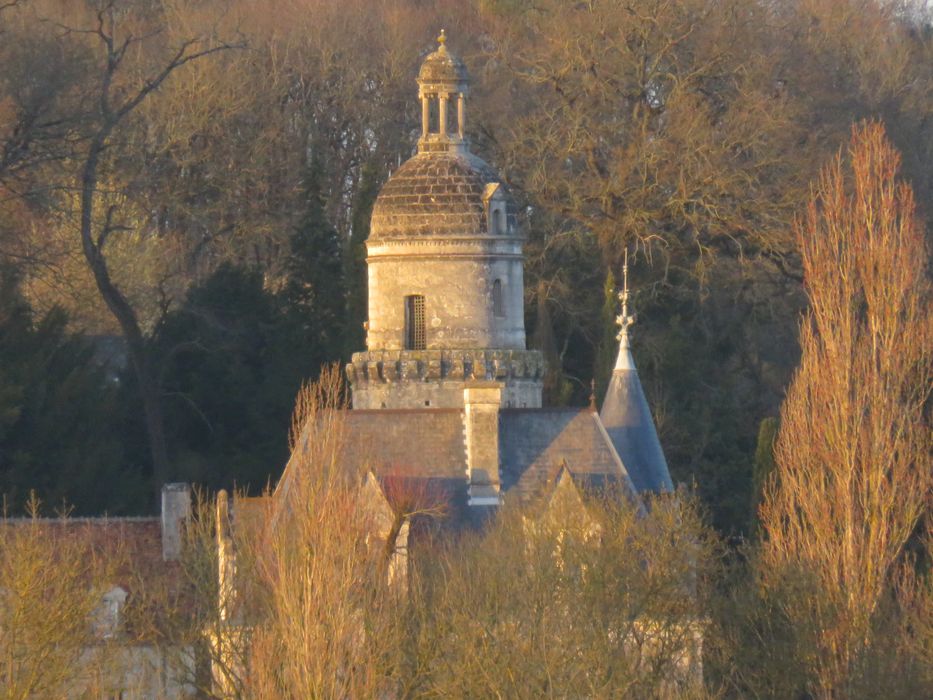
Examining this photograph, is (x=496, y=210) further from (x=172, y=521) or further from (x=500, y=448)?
(x=172, y=521)

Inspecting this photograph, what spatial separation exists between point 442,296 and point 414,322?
0.52 meters

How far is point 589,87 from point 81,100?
9.72 meters

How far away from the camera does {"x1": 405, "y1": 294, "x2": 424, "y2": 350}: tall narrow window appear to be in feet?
136

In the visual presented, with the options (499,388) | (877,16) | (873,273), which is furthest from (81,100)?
(877,16)

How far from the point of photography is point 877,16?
6762 cm

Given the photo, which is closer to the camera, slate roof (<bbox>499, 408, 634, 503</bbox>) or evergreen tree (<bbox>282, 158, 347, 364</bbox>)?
slate roof (<bbox>499, 408, 634, 503</bbox>)

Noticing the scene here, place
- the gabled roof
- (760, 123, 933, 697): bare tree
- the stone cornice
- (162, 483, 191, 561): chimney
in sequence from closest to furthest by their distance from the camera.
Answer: (760, 123, 933, 697): bare tree, the gabled roof, (162, 483, 191, 561): chimney, the stone cornice

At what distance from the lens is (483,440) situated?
39.7 metres

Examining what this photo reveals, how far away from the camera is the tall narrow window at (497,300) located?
41.7 metres

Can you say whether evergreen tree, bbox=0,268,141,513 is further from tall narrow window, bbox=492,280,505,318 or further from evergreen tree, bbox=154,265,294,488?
tall narrow window, bbox=492,280,505,318

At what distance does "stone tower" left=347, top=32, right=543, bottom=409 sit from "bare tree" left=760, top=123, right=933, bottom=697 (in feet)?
17.2

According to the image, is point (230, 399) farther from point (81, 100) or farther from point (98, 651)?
point (98, 651)

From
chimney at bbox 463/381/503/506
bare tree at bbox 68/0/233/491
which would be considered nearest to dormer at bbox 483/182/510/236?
chimney at bbox 463/381/503/506

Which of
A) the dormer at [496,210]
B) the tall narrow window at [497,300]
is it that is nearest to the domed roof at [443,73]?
the dormer at [496,210]
